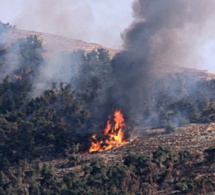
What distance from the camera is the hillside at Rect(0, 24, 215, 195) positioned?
8794 cm

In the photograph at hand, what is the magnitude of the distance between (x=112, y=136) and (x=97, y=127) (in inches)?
133

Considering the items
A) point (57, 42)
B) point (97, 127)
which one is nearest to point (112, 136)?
point (97, 127)

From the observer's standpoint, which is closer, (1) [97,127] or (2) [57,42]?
(1) [97,127]

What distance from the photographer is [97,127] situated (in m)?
108

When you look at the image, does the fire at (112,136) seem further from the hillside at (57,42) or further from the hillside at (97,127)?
the hillside at (57,42)

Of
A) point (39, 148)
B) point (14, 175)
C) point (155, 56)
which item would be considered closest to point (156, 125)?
point (155, 56)

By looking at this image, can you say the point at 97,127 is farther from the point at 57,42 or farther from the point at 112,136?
the point at 57,42

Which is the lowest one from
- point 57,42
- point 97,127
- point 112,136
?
point 112,136

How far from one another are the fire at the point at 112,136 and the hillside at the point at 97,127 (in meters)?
0.17

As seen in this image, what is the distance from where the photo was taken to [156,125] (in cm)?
11431

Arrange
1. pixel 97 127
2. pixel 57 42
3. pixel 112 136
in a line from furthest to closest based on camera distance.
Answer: pixel 57 42 < pixel 97 127 < pixel 112 136

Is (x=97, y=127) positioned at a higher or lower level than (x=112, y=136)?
higher

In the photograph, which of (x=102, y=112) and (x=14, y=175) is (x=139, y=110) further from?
(x=14, y=175)

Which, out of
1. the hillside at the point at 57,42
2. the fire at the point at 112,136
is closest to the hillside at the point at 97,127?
the fire at the point at 112,136
